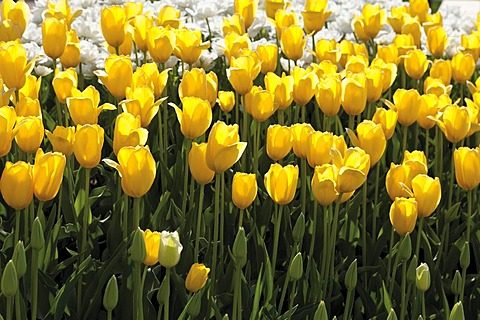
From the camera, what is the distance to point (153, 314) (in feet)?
7.32

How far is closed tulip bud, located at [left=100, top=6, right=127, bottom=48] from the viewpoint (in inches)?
124

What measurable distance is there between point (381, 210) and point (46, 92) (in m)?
1.48

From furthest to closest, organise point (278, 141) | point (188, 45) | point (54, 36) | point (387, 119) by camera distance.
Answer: point (188, 45) < point (54, 36) < point (387, 119) < point (278, 141)

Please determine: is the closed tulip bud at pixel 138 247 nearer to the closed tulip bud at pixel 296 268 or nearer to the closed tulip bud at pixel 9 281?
the closed tulip bud at pixel 9 281

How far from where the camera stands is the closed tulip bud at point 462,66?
343 cm

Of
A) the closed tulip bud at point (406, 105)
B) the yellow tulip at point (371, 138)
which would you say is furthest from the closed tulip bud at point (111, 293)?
the closed tulip bud at point (406, 105)

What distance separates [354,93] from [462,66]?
0.92 meters

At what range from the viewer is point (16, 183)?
1961mm

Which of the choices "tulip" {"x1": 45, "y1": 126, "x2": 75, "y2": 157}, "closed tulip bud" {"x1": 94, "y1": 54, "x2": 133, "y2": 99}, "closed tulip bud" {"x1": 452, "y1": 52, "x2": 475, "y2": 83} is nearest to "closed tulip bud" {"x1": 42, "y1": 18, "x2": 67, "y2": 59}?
"closed tulip bud" {"x1": 94, "y1": 54, "x2": 133, "y2": 99}

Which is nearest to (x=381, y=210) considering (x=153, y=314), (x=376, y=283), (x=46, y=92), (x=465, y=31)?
(x=376, y=283)

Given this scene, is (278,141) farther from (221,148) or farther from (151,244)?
(151,244)

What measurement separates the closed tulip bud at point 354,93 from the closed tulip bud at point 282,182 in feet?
1.88

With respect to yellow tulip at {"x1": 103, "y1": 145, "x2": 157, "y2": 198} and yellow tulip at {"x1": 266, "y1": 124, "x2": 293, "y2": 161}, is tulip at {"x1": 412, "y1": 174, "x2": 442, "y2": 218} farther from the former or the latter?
yellow tulip at {"x1": 103, "y1": 145, "x2": 157, "y2": 198}

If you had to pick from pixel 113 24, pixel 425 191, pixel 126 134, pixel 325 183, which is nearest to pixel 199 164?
pixel 126 134
